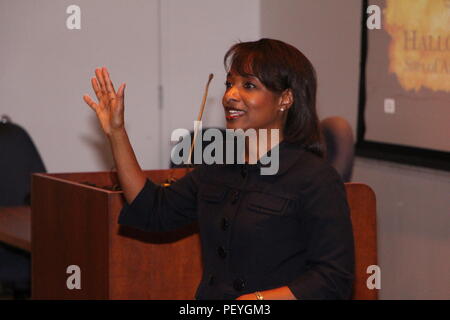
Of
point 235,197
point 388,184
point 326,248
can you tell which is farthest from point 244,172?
point 388,184

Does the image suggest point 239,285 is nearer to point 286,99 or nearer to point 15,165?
point 286,99

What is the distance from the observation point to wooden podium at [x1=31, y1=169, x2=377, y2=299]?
2801mm

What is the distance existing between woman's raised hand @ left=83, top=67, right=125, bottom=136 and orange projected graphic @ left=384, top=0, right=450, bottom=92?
2044 millimetres

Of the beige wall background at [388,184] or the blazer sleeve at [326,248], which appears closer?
the blazer sleeve at [326,248]

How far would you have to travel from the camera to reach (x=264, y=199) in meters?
1.91

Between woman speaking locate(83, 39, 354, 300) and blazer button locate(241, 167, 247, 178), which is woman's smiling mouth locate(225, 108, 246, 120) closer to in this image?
woman speaking locate(83, 39, 354, 300)

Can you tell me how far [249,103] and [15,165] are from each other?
8.54ft

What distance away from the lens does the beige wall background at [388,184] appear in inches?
152

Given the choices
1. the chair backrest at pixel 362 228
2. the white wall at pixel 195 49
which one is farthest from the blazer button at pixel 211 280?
the white wall at pixel 195 49

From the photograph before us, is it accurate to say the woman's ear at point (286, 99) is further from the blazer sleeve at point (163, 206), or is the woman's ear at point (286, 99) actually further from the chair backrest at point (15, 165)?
the chair backrest at point (15, 165)

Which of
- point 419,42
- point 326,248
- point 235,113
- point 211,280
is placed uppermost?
point 419,42
